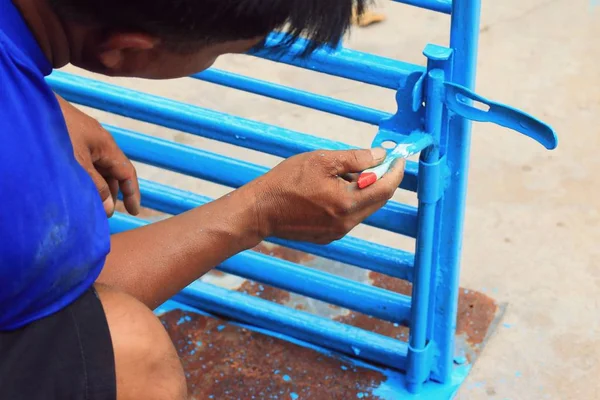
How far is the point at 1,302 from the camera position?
981 millimetres

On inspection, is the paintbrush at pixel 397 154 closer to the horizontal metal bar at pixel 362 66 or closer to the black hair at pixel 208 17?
the horizontal metal bar at pixel 362 66

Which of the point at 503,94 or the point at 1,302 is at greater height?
the point at 1,302

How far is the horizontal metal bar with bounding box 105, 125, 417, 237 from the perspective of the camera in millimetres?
1563

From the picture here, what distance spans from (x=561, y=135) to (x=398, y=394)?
1.11m

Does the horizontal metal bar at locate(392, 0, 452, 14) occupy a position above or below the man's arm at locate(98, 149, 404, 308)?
above

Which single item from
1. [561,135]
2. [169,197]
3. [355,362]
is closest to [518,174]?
[561,135]

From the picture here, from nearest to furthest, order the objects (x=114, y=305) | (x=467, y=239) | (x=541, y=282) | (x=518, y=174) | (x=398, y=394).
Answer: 1. (x=114, y=305)
2. (x=398, y=394)
3. (x=541, y=282)
4. (x=467, y=239)
5. (x=518, y=174)

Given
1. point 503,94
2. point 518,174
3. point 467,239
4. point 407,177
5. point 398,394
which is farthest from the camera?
point 503,94

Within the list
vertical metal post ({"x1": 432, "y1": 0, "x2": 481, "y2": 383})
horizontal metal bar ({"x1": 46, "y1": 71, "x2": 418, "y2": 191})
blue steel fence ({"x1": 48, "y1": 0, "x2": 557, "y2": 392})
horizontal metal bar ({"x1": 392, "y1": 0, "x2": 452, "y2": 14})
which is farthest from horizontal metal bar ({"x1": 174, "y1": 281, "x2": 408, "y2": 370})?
horizontal metal bar ({"x1": 392, "y1": 0, "x2": 452, "y2": 14})

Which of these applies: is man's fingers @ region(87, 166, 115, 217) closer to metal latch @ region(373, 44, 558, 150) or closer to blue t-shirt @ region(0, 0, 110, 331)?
blue t-shirt @ region(0, 0, 110, 331)

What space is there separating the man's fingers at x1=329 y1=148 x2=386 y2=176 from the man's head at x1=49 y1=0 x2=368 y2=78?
1.00 feet

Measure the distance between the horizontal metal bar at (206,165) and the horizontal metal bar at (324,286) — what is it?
0.19 meters

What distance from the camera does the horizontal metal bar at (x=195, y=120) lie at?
155 centimetres

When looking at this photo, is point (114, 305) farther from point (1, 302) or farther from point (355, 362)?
point (355, 362)
